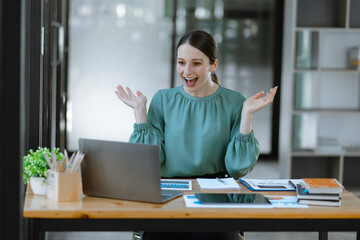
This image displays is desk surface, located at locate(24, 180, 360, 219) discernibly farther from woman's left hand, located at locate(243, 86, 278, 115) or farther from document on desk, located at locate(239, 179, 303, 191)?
woman's left hand, located at locate(243, 86, 278, 115)

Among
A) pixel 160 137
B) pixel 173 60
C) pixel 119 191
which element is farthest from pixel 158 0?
pixel 119 191

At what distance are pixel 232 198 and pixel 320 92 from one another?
144 inches

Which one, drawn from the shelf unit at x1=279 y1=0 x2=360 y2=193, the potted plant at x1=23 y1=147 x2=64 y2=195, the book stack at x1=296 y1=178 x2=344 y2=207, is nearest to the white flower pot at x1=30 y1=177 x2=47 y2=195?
the potted plant at x1=23 y1=147 x2=64 y2=195

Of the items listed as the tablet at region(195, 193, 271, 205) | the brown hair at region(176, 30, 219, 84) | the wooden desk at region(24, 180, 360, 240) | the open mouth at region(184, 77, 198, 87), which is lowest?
the wooden desk at region(24, 180, 360, 240)

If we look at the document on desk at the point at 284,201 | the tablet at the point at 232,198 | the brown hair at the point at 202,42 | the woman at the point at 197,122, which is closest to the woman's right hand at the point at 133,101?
the woman at the point at 197,122

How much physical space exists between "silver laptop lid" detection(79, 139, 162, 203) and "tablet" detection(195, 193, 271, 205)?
185 millimetres

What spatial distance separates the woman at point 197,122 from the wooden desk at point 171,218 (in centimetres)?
66

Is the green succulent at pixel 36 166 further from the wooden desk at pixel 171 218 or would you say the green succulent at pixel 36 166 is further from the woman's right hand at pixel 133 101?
the woman's right hand at pixel 133 101

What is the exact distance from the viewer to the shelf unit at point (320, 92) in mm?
5043

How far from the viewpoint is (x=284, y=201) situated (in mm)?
1902

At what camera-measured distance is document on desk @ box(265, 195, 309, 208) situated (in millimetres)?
1833

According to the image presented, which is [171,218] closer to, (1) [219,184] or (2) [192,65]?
(1) [219,184]

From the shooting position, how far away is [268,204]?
5.98 ft

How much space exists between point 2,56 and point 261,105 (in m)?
1.15
